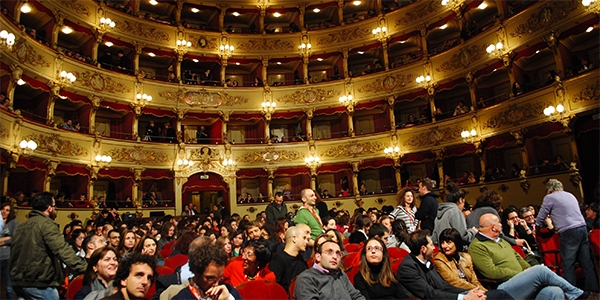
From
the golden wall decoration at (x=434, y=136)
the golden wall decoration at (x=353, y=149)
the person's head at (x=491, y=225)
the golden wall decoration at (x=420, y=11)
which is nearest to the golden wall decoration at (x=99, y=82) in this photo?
the golden wall decoration at (x=353, y=149)

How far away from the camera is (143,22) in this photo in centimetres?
1973

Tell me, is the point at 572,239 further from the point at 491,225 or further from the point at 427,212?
the point at 491,225

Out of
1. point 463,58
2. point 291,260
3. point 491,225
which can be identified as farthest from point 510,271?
point 463,58

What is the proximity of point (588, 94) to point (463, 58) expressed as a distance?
5.69 m

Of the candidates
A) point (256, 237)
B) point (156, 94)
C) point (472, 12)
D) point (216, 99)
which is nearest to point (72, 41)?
point (156, 94)

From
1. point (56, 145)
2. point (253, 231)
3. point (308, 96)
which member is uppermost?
point (308, 96)

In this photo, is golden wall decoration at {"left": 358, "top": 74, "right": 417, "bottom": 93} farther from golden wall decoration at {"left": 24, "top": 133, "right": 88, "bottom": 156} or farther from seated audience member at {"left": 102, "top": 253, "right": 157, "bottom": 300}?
seated audience member at {"left": 102, "top": 253, "right": 157, "bottom": 300}

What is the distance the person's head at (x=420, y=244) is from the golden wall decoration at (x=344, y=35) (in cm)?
1857

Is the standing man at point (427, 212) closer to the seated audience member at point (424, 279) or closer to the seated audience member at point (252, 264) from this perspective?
the seated audience member at point (424, 279)

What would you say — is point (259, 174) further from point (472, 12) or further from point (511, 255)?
point (511, 255)

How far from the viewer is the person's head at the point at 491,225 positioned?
439cm

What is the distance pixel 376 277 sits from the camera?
403 cm

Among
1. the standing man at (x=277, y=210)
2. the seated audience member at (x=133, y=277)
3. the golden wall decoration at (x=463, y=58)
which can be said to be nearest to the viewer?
the seated audience member at (x=133, y=277)

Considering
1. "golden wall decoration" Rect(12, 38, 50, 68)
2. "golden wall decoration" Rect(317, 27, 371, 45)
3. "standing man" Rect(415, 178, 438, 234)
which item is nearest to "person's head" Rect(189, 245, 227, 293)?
"standing man" Rect(415, 178, 438, 234)
